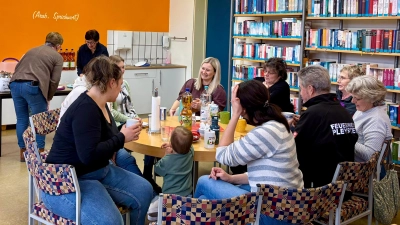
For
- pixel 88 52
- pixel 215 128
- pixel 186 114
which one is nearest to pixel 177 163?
pixel 215 128

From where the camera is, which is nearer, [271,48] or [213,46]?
[271,48]

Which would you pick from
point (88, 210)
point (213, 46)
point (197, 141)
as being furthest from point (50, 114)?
point (213, 46)

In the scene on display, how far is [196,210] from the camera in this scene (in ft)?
7.16

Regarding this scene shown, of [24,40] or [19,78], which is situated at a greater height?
[24,40]

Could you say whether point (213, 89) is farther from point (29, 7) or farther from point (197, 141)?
point (29, 7)

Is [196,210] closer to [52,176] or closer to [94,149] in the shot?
[94,149]

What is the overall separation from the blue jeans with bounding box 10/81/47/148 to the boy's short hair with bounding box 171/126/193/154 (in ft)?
9.24

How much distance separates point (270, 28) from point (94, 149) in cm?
467

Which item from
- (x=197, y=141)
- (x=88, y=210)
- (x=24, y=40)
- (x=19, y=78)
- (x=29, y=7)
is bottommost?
(x=88, y=210)

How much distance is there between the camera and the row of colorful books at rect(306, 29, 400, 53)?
550 cm

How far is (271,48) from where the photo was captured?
22.6 feet

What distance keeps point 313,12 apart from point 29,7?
13.6ft

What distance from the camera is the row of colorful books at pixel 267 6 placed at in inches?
257

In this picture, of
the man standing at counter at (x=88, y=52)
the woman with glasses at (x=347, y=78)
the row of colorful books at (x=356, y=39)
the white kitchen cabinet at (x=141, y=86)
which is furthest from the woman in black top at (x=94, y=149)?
the white kitchen cabinet at (x=141, y=86)
